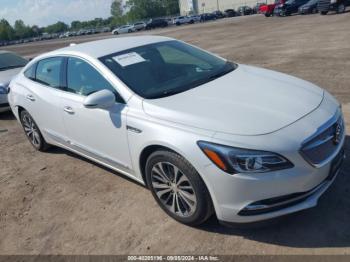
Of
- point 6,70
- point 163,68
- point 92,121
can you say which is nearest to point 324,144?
point 163,68

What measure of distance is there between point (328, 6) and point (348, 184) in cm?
2776


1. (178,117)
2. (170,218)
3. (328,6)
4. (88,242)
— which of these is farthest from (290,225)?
(328,6)

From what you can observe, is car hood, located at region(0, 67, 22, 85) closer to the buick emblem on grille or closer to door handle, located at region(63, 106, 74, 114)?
door handle, located at region(63, 106, 74, 114)

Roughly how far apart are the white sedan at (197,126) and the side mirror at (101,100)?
0.6 inches

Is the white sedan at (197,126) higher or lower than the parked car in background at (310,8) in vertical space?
higher

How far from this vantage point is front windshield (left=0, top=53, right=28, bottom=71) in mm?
9000

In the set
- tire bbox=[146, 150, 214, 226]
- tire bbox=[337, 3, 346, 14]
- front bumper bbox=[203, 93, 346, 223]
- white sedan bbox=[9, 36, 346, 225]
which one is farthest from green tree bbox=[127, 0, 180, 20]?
front bumper bbox=[203, 93, 346, 223]

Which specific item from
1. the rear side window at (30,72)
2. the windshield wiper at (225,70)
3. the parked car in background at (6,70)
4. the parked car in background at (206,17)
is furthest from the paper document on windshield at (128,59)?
the parked car in background at (206,17)

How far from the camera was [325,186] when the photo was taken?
308 centimetres

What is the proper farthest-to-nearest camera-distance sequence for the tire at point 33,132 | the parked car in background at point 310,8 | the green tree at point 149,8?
the green tree at point 149,8 → the parked car in background at point 310,8 → the tire at point 33,132

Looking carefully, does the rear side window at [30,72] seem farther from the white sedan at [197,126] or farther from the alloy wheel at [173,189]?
the alloy wheel at [173,189]

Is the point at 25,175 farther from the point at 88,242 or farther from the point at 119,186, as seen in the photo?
the point at 88,242

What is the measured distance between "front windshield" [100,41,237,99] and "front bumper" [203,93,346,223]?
1.11 metres

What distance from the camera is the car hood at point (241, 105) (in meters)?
2.96
